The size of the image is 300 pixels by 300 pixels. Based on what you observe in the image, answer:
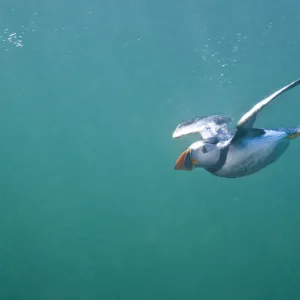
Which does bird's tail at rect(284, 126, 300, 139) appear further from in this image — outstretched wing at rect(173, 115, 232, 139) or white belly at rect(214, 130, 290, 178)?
outstretched wing at rect(173, 115, 232, 139)

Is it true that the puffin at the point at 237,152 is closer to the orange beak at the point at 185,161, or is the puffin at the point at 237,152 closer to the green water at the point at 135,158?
the orange beak at the point at 185,161

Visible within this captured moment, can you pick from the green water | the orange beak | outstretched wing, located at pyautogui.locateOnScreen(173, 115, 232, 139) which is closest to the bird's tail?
outstretched wing, located at pyautogui.locateOnScreen(173, 115, 232, 139)

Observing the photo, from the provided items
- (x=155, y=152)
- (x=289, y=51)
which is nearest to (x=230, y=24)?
(x=289, y=51)

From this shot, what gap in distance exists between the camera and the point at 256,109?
1734 millimetres

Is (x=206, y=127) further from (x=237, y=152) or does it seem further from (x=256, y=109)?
(x=256, y=109)

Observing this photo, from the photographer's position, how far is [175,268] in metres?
8.23

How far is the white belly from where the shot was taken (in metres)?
2.14

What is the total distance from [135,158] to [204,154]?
7908 mm

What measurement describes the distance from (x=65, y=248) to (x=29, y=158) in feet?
7.74

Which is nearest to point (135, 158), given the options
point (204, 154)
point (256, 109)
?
point (204, 154)

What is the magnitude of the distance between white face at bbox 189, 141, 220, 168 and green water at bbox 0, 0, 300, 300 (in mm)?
6377

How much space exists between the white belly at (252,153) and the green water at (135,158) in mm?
6320

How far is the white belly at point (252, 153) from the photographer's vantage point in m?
2.14

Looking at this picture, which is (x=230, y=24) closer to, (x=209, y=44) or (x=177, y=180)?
(x=209, y=44)
